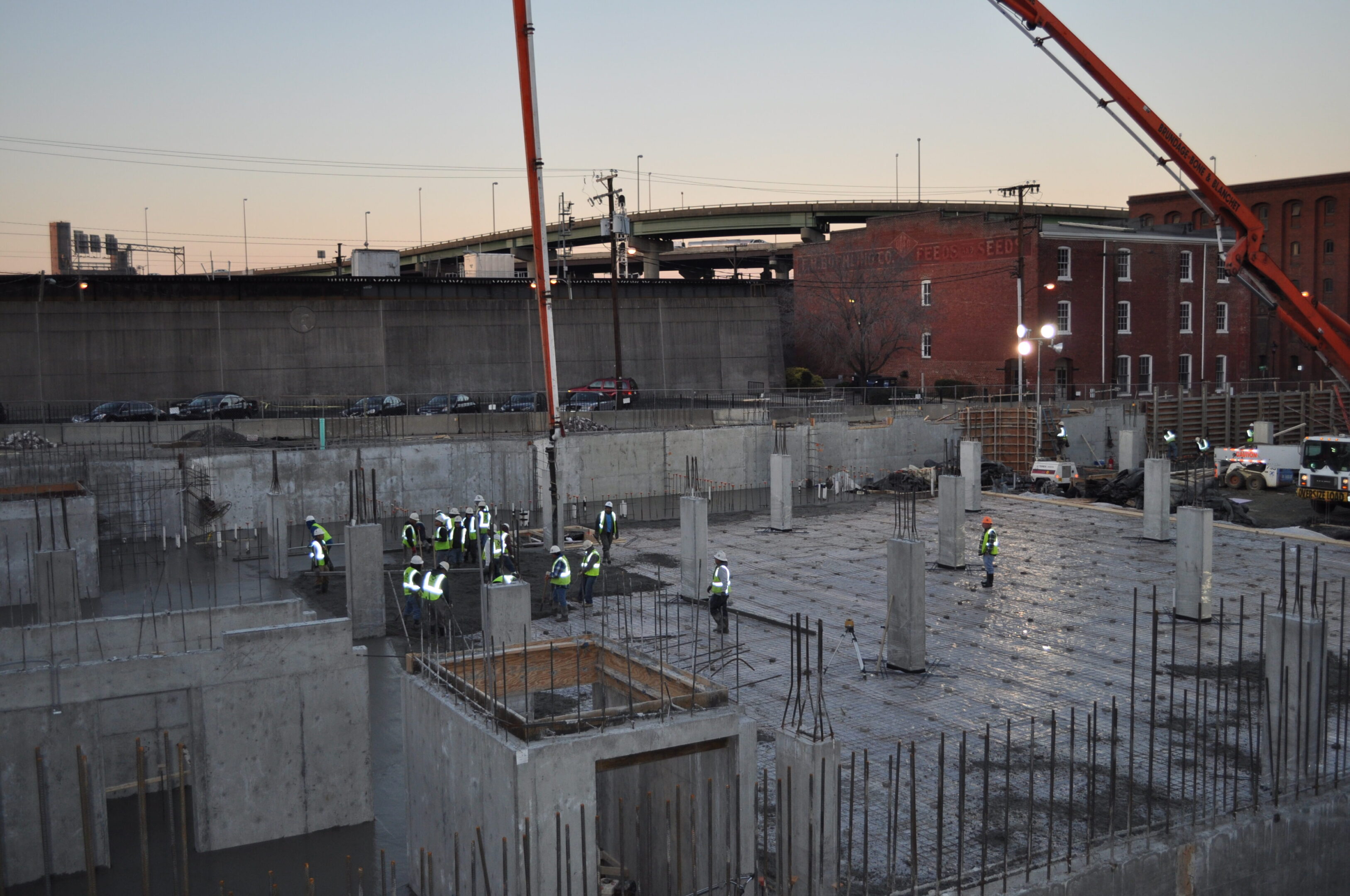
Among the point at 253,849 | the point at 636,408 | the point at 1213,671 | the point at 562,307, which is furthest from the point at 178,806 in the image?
the point at 562,307

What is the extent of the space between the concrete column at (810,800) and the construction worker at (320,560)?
550 inches

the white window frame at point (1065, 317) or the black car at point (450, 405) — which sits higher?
the white window frame at point (1065, 317)

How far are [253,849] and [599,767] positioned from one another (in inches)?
169

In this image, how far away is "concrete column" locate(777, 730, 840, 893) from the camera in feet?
28.1

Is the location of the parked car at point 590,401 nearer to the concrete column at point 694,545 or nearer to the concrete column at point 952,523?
the concrete column at point 952,523

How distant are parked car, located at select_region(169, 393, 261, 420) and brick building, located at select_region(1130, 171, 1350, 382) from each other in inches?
1974

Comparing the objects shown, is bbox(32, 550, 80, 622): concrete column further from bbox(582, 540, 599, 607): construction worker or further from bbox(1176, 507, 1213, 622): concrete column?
bbox(1176, 507, 1213, 622): concrete column

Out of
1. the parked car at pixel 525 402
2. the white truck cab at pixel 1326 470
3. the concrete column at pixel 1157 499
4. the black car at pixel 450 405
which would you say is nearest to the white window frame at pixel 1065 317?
the white truck cab at pixel 1326 470

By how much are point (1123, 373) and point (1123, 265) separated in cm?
502

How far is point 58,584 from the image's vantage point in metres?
16.4

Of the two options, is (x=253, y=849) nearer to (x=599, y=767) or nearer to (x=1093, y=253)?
(x=599, y=767)

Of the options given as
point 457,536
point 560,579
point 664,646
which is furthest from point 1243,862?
point 457,536

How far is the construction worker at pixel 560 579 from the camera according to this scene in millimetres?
18688

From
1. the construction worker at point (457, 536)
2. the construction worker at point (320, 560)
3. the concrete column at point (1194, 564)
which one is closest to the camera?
the concrete column at point (1194, 564)
